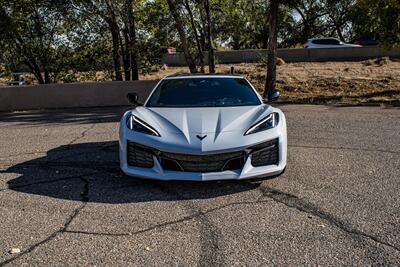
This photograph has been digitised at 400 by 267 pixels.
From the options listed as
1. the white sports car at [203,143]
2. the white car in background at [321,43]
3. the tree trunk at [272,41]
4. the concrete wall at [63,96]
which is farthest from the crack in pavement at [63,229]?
the white car in background at [321,43]

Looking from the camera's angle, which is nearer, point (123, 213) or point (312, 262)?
point (312, 262)

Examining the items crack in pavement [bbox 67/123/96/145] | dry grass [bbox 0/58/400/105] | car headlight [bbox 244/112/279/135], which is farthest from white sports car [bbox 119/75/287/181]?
dry grass [bbox 0/58/400/105]

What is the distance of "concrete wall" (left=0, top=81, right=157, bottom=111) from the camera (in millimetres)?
15242

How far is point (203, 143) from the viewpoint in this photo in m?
4.88

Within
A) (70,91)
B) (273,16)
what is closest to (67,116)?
(70,91)

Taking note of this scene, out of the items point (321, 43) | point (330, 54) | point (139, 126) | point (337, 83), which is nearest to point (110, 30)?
point (337, 83)

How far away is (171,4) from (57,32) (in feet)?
15.9

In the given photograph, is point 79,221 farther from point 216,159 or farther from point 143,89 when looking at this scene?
point 143,89

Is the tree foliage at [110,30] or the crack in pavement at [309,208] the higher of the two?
the tree foliage at [110,30]

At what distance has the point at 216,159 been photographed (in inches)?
192

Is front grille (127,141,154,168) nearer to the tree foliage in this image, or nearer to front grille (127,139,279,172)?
front grille (127,139,279,172)

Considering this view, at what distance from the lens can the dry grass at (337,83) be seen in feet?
50.0

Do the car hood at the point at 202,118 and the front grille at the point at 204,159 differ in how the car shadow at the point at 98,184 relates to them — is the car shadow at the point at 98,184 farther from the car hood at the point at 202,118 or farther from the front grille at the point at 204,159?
the car hood at the point at 202,118

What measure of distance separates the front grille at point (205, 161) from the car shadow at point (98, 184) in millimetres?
282
